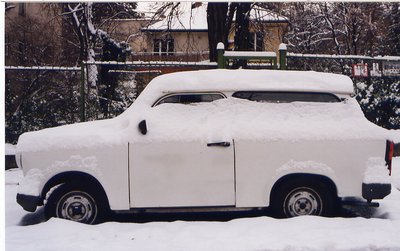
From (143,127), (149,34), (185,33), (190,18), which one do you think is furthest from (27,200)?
(185,33)

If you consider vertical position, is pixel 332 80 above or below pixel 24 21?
below

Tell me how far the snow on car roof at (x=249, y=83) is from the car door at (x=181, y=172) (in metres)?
0.66

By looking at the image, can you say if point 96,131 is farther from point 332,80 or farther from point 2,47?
point 332,80

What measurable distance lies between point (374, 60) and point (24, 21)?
6090 millimetres

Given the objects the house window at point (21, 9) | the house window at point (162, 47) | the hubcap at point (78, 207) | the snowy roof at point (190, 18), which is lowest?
the hubcap at point (78, 207)

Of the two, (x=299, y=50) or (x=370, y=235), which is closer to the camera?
(x=370, y=235)

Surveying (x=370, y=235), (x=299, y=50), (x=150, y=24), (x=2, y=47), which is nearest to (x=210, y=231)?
(x=370, y=235)

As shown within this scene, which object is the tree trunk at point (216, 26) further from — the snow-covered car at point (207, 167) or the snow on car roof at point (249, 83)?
the snow-covered car at point (207, 167)

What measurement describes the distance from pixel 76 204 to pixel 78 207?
0.04m

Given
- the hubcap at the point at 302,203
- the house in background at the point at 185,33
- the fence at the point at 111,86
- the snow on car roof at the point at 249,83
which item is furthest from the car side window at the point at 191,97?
the house in background at the point at 185,33

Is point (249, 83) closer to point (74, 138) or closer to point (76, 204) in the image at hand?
point (74, 138)

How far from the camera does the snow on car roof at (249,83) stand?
534 cm

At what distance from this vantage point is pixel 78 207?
5.13 metres

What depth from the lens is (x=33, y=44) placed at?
25.8ft
